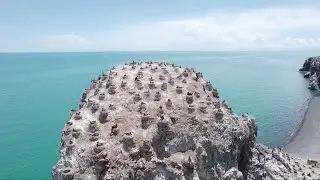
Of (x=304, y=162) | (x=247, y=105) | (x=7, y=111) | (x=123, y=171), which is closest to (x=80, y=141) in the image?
(x=123, y=171)

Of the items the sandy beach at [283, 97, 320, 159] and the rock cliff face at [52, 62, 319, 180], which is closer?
the rock cliff face at [52, 62, 319, 180]

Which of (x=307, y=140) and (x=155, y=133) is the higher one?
(x=155, y=133)

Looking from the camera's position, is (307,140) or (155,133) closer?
(155,133)

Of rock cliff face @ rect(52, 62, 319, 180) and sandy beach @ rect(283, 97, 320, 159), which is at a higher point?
rock cliff face @ rect(52, 62, 319, 180)

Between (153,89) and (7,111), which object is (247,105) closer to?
(7,111)
